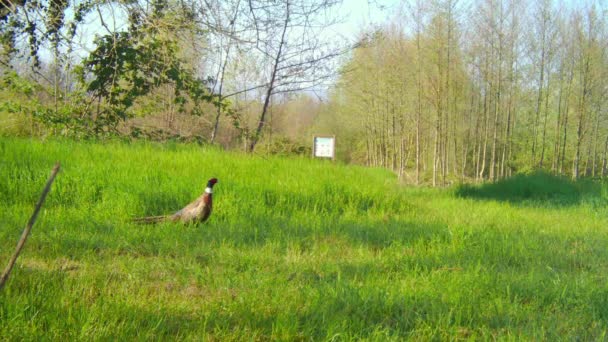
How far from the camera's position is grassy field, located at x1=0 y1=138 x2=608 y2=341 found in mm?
2160

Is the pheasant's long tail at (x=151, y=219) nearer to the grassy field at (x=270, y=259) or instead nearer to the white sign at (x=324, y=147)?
the grassy field at (x=270, y=259)

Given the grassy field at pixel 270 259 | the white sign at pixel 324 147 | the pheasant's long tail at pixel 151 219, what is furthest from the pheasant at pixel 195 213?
the white sign at pixel 324 147

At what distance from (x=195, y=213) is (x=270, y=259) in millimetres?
1158

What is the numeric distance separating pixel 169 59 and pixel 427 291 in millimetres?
4547

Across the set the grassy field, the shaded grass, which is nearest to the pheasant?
the grassy field

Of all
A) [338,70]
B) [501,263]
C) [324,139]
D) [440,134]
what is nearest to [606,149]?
[440,134]

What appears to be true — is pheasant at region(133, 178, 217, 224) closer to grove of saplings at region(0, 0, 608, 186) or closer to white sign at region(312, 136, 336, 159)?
grove of saplings at region(0, 0, 608, 186)

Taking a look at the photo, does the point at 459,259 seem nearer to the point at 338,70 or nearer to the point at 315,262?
the point at 315,262

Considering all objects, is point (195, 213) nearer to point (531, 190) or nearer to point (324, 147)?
point (531, 190)

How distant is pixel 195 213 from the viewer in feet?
13.7

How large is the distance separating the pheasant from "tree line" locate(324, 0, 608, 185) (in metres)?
12.0

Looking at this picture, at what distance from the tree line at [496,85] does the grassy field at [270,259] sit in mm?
10677

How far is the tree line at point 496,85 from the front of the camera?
55.4 ft

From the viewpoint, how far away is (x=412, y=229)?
15.2 ft
